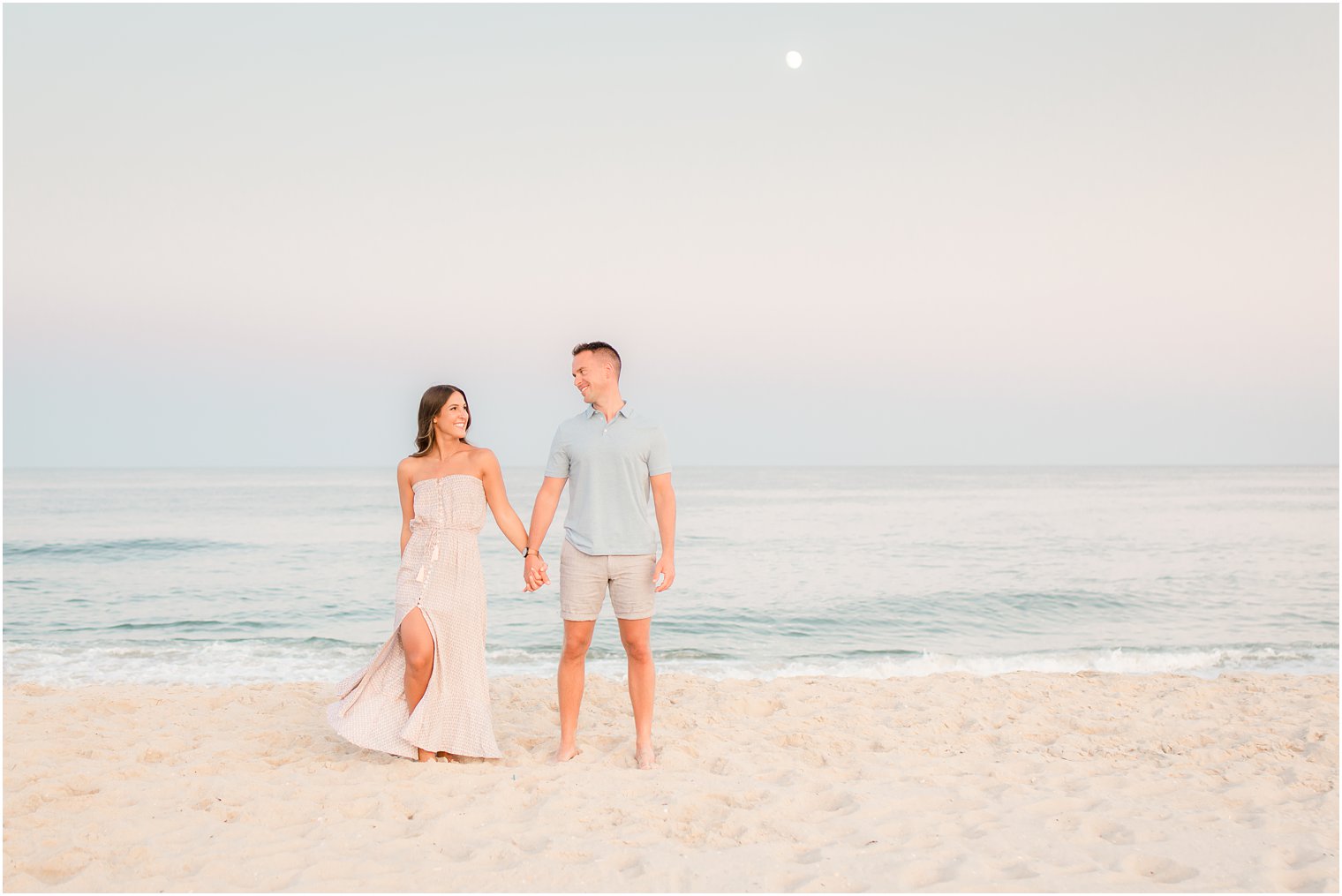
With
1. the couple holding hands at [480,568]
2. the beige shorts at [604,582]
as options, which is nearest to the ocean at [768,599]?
the couple holding hands at [480,568]

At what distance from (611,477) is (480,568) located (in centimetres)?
86

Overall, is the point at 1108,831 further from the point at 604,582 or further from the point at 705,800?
the point at 604,582

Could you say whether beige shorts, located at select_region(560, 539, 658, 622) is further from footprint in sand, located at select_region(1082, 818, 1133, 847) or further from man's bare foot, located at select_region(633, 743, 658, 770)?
footprint in sand, located at select_region(1082, 818, 1133, 847)

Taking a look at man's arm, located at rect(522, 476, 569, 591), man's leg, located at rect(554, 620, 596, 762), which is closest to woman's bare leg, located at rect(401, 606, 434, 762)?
man's arm, located at rect(522, 476, 569, 591)

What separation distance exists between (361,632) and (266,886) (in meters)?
8.07

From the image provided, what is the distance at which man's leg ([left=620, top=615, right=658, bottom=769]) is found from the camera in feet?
15.4

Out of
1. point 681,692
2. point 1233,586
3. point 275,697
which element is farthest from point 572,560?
point 1233,586

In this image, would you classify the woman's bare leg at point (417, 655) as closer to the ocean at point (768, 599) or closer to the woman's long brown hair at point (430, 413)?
the woman's long brown hair at point (430, 413)

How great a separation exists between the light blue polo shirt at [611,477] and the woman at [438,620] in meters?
0.39

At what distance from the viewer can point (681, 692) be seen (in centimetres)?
653

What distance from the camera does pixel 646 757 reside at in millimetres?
4695

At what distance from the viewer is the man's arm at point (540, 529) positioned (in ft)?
15.1

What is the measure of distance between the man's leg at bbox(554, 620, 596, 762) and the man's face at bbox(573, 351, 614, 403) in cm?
128

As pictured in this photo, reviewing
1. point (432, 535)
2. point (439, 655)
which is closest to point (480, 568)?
point (432, 535)
